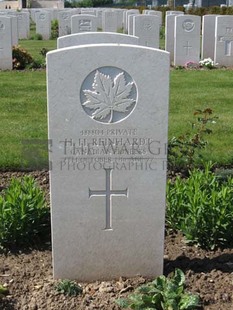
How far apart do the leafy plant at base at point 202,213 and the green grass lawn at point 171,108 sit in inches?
61.5

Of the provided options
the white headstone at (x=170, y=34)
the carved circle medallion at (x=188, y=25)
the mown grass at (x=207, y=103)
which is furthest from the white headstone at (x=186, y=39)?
the white headstone at (x=170, y=34)

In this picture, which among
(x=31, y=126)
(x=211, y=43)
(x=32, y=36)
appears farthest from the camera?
(x=32, y=36)

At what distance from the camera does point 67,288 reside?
11.1ft

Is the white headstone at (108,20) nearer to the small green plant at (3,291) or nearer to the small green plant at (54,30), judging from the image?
the small green plant at (54,30)

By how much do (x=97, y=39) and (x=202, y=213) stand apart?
147 cm

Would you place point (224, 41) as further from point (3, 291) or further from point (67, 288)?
point (3, 291)

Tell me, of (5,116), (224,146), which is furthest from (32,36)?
(224,146)

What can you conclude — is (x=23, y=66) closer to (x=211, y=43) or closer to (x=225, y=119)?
(x=211, y=43)

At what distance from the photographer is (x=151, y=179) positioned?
11.1 ft

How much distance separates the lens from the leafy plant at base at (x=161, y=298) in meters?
3.09

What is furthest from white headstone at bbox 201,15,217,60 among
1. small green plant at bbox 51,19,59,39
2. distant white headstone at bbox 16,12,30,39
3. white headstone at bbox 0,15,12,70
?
distant white headstone at bbox 16,12,30,39

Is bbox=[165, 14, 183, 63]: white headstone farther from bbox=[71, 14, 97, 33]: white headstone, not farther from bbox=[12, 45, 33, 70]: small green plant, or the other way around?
bbox=[12, 45, 33, 70]: small green plant

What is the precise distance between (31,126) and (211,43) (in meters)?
8.58

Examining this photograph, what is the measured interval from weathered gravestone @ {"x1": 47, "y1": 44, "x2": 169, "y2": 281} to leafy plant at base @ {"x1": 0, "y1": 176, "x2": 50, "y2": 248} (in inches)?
20.1
